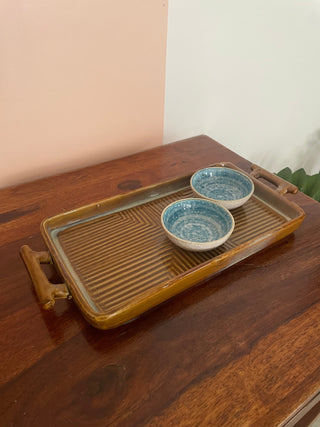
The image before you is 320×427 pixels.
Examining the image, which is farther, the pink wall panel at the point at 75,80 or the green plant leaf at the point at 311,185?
the green plant leaf at the point at 311,185

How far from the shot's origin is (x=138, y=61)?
0.89 m

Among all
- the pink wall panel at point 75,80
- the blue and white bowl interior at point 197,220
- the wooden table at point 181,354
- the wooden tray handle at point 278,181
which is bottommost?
the wooden table at point 181,354

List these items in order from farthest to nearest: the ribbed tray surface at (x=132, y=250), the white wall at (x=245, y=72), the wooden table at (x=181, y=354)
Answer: the white wall at (x=245, y=72), the ribbed tray surface at (x=132, y=250), the wooden table at (x=181, y=354)

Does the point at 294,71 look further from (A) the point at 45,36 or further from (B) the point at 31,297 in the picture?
(B) the point at 31,297

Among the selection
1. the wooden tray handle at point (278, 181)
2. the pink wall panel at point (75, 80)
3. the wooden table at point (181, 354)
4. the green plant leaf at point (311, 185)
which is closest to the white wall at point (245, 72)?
the pink wall panel at point (75, 80)

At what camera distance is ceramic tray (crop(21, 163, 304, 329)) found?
1.69 feet

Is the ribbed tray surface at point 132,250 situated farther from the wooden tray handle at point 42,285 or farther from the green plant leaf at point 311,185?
the green plant leaf at point 311,185

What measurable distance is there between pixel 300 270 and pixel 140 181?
0.45m

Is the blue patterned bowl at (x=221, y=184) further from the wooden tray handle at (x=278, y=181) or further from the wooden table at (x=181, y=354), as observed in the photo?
the wooden table at (x=181, y=354)

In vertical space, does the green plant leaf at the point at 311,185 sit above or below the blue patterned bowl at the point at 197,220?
below

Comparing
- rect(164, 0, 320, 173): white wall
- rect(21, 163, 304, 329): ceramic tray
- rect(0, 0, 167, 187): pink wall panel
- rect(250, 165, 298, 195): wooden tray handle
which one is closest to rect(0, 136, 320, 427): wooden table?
rect(21, 163, 304, 329): ceramic tray

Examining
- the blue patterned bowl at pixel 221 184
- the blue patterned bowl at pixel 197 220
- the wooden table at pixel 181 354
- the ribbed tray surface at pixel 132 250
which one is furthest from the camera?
the blue patterned bowl at pixel 221 184

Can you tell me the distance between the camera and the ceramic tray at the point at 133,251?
0.51 metres

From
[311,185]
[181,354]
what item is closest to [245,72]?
[311,185]
